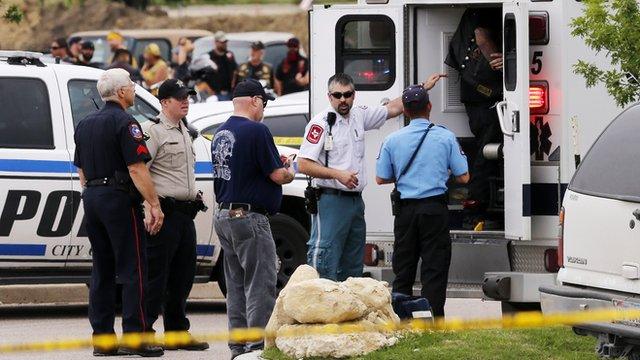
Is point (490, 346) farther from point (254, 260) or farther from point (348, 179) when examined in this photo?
point (348, 179)

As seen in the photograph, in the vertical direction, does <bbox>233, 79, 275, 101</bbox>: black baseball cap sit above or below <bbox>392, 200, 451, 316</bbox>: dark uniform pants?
above

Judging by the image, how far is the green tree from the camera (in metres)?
10.8

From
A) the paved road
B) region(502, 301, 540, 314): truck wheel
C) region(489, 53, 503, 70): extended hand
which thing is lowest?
the paved road

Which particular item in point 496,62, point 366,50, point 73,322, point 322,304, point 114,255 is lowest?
point 73,322

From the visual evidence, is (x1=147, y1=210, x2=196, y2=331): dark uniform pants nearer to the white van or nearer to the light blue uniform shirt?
the light blue uniform shirt

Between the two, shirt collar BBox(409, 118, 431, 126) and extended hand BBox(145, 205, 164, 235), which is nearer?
extended hand BBox(145, 205, 164, 235)

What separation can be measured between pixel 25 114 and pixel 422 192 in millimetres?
3695

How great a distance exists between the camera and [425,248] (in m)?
11.3

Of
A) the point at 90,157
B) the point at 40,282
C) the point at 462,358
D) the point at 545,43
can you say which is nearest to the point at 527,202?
the point at 545,43

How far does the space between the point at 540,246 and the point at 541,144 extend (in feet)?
2.34

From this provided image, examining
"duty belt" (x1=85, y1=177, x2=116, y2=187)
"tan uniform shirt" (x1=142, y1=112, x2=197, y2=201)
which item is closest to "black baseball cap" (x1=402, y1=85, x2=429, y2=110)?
"tan uniform shirt" (x1=142, y1=112, x2=197, y2=201)

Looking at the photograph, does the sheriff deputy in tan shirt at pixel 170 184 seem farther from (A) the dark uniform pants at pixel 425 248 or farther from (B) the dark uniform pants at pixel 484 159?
(B) the dark uniform pants at pixel 484 159

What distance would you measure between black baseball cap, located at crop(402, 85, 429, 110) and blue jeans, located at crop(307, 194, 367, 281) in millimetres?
768

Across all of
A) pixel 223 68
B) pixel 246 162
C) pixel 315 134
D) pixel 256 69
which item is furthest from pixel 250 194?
pixel 256 69
